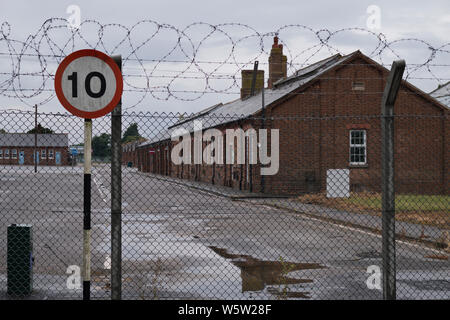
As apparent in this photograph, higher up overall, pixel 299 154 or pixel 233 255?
pixel 299 154

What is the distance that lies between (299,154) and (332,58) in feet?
24.8

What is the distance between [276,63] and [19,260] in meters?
29.7

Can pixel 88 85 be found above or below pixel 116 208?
above

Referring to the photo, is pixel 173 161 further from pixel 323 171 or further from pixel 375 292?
pixel 375 292

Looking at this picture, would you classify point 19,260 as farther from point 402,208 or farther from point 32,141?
point 32,141

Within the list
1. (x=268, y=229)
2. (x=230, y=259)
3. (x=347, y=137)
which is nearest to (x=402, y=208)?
(x=268, y=229)

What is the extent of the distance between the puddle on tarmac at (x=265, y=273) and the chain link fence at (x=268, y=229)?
2cm

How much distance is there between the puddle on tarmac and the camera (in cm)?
784

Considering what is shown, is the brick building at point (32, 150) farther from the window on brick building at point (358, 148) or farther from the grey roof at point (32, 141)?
the window on brick building at point (358, 148)

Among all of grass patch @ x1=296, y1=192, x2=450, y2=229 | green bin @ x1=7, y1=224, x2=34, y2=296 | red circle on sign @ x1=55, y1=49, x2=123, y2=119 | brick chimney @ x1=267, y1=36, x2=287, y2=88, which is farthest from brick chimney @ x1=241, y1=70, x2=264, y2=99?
red circle on sign @ x1=55, y1=49, x2=123, y2=119

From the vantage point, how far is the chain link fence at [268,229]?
7992 millimetres

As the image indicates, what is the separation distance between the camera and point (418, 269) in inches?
379

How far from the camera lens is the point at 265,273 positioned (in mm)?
9266
